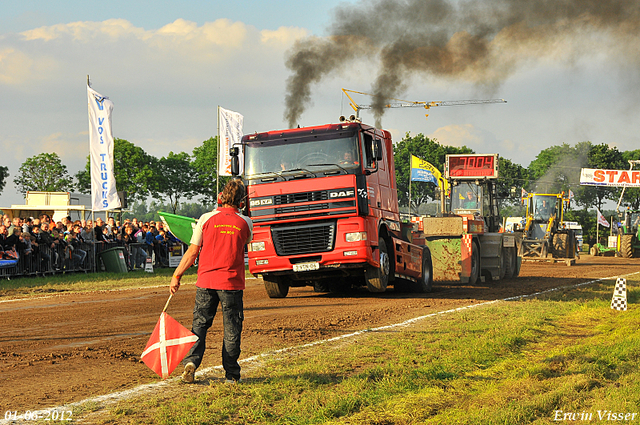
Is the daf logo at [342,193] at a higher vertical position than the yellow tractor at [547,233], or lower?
higher

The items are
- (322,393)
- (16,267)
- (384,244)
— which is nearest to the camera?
(322,393)

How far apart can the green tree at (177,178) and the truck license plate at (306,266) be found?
211 ft

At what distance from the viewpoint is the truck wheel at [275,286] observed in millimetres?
14797

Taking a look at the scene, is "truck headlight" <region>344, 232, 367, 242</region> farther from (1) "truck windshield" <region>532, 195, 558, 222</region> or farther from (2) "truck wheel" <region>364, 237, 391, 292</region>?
(1) "truck windshield" <region>532, 195, 558, 222</region>

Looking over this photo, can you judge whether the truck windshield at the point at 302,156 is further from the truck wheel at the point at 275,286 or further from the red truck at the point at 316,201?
the truck wheel at the point at 275,286

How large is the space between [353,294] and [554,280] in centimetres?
807

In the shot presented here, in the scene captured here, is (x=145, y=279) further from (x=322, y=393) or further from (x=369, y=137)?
(x=322, y=393)

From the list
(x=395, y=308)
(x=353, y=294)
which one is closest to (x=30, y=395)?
(x=395, y=308)

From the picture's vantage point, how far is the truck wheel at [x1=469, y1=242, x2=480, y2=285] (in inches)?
763

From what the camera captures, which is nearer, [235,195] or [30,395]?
[30,395]

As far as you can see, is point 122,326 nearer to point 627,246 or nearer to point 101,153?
point 101,153

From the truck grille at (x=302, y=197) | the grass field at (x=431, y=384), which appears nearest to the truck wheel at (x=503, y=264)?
the truck grille at (x=302, y=197)

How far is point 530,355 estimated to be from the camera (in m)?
8.05

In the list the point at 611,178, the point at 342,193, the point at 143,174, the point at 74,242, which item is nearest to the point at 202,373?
the point at 342,193
